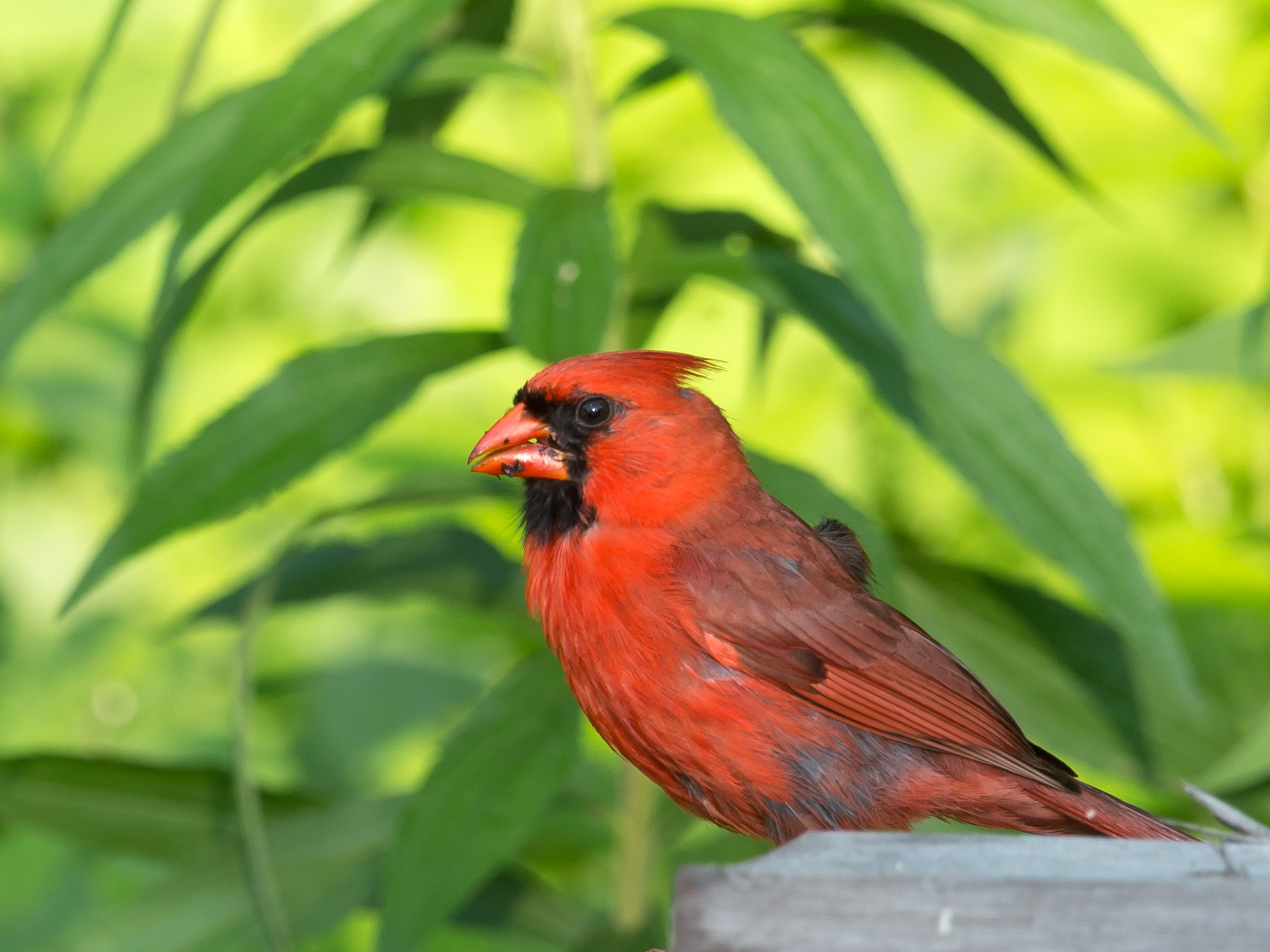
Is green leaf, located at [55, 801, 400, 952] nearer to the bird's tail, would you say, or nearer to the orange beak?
the orange beak

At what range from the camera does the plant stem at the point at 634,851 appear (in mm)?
1772

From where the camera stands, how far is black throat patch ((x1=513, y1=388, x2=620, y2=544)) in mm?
1173

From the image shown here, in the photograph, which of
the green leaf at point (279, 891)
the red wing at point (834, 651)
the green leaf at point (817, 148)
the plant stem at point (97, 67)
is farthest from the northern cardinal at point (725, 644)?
the plant stem at point (97, 67)

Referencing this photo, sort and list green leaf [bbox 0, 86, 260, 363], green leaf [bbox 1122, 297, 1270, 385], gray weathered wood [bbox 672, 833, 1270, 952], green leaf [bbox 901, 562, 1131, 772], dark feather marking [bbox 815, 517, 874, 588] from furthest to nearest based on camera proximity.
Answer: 1. green leaf [bbox 1122, 297, 1270, 385]
2. green leaf [bbox 901, 562, 1131, 772]
3. green leaf [bbox 0, 86, 260, 363]
4. dark feather marking [bbox 815, 517, 874, 588]
5. gray weathered wood [bbox 672, 833, 1270, 952]

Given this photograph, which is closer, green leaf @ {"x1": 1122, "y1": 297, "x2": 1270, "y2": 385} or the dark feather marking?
the dark feather marking

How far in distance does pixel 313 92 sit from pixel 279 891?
93 cm

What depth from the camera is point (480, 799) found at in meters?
1.55

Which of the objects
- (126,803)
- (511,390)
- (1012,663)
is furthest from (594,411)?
(511,390)

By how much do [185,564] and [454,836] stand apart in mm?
2103

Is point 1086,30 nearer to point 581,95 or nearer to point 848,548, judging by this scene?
point 581,95

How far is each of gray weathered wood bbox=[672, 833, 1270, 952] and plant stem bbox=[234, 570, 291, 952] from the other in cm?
88

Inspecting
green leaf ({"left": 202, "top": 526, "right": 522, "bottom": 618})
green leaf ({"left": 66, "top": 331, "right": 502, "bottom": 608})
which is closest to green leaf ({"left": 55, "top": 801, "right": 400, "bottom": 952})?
green leaf ({"left": 202, "top": 526, "right": 522, "bottom": 618})

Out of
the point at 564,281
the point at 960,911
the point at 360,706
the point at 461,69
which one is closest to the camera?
the point at 960,911

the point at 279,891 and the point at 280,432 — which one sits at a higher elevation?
the point at 280,432
